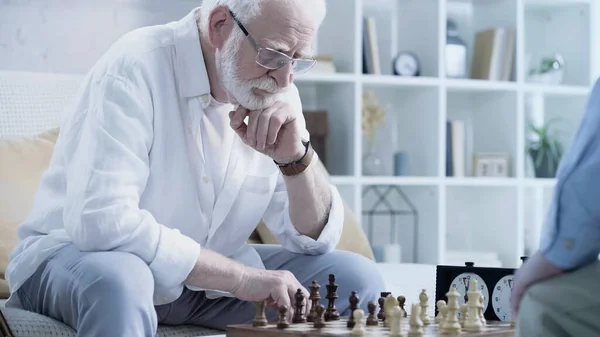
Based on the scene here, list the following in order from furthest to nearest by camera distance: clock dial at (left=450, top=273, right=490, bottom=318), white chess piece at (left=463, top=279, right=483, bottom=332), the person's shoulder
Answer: the person's shoulder
clock dial at (left=450, top=273, right=490, bottom=318)
white chess piece at (left=463, top=279, right=483, bottom=332)

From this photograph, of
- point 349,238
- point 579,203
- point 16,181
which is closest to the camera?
point 579,203

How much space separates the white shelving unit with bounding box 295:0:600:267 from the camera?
12.6ft

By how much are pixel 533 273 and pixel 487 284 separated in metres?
0.61

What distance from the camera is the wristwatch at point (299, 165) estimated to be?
194cm

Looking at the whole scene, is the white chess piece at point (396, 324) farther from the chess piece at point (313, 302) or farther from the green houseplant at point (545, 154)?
the green houseplant at point (545, 154)

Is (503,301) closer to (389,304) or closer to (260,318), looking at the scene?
(389,304)

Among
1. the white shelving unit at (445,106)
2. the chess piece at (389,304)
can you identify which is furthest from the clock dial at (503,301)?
the white shelving unit at (445,106)

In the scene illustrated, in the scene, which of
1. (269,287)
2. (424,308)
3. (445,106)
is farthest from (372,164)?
(424,308)

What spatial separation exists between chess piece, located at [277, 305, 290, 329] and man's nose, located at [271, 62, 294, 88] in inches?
24.6

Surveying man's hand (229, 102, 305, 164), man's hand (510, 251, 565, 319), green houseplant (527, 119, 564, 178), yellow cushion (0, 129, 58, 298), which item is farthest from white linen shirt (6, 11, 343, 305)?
green houseplant (527, 119, 564, 178)

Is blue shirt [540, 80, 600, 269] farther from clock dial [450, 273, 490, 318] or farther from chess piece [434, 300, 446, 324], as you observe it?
clock dial [450, 273, 490, 318]

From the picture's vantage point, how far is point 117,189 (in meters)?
1.64

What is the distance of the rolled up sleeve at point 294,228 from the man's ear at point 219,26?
375 mm

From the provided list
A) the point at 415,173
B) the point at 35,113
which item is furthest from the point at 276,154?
the point at 415,173
